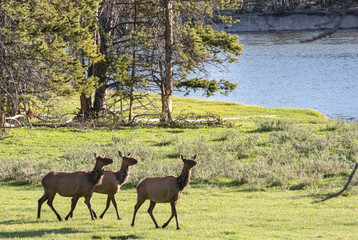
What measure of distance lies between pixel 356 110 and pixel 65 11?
29665 millimetres

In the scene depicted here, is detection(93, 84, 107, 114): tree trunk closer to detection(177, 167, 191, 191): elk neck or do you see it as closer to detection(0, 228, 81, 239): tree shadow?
detection(0, 228, 81, 239): tree shadow

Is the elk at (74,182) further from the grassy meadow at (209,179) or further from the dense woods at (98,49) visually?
the dense woods at (98,49)

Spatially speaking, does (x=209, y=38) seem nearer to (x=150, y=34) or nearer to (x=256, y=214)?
(x=150, y=34)

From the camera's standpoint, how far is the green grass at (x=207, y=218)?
9188 mm

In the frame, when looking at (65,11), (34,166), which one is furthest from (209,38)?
(34,166)

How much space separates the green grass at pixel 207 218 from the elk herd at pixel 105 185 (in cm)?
43

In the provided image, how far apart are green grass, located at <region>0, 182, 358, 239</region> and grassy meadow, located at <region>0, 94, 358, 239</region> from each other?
2cm

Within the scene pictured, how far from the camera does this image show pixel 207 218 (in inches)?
431

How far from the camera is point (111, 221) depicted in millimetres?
10297

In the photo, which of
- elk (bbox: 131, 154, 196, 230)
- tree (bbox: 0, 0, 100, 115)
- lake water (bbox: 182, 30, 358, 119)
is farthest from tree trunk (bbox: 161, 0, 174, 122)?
elk (bbox: 131, 154, 196, 230)

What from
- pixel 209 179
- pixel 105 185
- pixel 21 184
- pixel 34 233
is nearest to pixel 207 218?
pixel 105 185

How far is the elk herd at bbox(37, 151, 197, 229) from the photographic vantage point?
946 centimetres

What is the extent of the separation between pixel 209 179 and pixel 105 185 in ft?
20.8

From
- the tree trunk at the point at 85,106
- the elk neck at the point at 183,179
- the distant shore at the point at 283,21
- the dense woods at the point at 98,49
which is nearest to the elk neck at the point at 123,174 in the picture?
the elk neck at the point at 183,179
